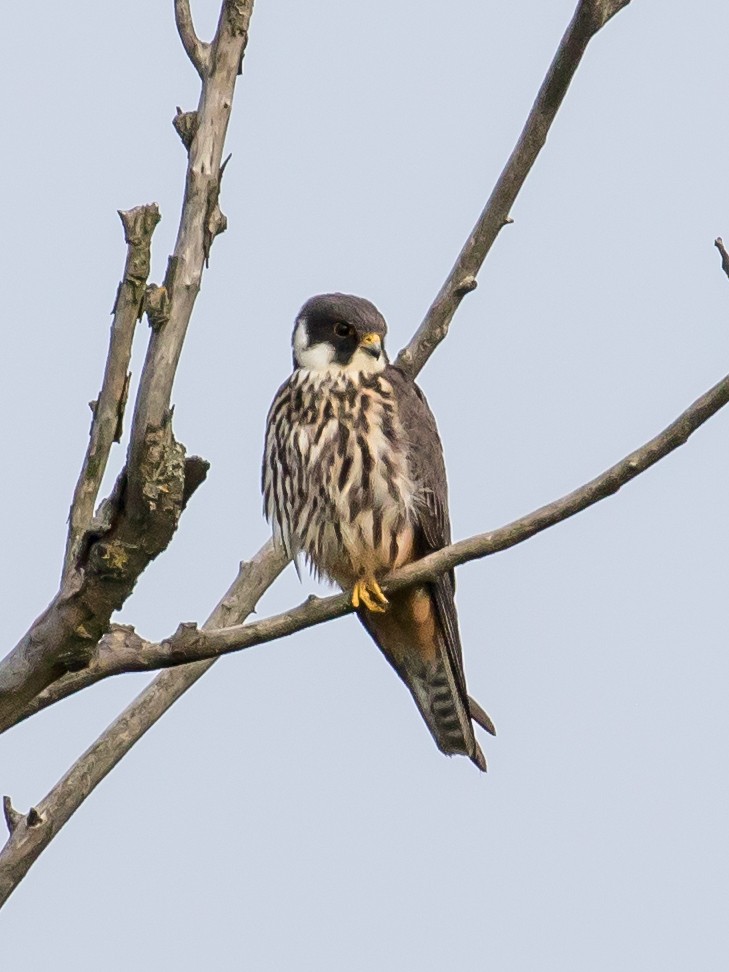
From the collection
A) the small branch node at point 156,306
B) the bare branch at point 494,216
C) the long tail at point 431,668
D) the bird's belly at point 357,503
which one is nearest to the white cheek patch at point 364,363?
the bare branch at point 494,216

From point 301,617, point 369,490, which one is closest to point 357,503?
point 369,490

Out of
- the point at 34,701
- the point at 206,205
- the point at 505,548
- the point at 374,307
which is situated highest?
the point at 374,307

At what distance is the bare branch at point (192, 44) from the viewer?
3545 millimetres

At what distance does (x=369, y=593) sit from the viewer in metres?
4.68

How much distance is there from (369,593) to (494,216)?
152 centimetres

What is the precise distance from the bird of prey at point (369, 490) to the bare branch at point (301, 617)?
38.2 inches

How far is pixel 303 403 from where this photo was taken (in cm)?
496

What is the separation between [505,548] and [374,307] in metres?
1.89

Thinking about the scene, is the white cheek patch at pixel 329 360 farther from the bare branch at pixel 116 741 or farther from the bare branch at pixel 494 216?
the bare branch at pixel 116 741

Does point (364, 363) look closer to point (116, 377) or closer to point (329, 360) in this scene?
point (329, 360)

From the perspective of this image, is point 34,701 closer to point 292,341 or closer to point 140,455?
point 140,455

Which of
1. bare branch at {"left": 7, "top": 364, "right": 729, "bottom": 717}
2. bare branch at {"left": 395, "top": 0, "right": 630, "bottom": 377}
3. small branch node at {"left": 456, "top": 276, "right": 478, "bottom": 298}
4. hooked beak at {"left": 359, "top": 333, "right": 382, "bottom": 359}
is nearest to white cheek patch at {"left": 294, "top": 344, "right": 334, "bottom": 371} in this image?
hooked beak at {"left": 359, "top": 333, "right": 382, "bottom": 359}

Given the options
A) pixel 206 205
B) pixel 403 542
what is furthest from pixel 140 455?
pixel 403 542

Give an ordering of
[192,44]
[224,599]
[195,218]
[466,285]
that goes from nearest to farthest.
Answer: [195,218] → [192,44] → [224,599] → [466,285]
